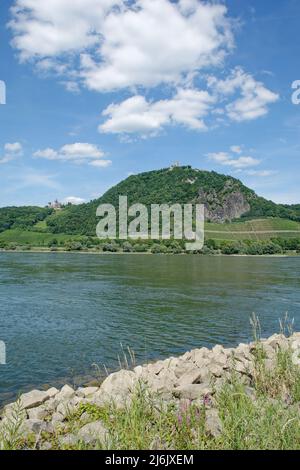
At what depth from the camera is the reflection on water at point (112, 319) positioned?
17328 mm

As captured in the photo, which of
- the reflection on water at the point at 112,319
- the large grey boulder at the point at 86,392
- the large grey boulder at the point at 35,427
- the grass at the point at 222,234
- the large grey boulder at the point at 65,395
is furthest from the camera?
the grass at the point at 222,234

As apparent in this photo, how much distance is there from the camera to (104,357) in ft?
58.8

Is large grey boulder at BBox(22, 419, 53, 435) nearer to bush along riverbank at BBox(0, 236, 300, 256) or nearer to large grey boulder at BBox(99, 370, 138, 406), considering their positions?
large grey boulder at BBox(99, 370, 138, 406)

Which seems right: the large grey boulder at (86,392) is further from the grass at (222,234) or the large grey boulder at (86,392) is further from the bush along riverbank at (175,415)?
the grass at (222,234)

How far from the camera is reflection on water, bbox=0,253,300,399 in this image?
56.9ft

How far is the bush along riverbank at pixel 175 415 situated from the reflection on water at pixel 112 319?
16.2 feet

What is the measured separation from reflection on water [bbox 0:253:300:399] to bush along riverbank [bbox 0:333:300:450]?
16.2ft

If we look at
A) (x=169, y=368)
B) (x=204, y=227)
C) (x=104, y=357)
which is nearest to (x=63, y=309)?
(x=104, y=357)

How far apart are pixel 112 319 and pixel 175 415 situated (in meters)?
19.3

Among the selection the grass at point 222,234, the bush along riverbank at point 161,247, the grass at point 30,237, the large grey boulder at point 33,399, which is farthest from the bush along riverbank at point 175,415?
the grass at point 30,237

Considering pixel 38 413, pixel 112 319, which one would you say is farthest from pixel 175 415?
pixel 112 319

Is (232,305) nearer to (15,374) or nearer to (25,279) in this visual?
(15,374)

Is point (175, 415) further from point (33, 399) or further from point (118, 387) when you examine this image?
point (33, 399)
